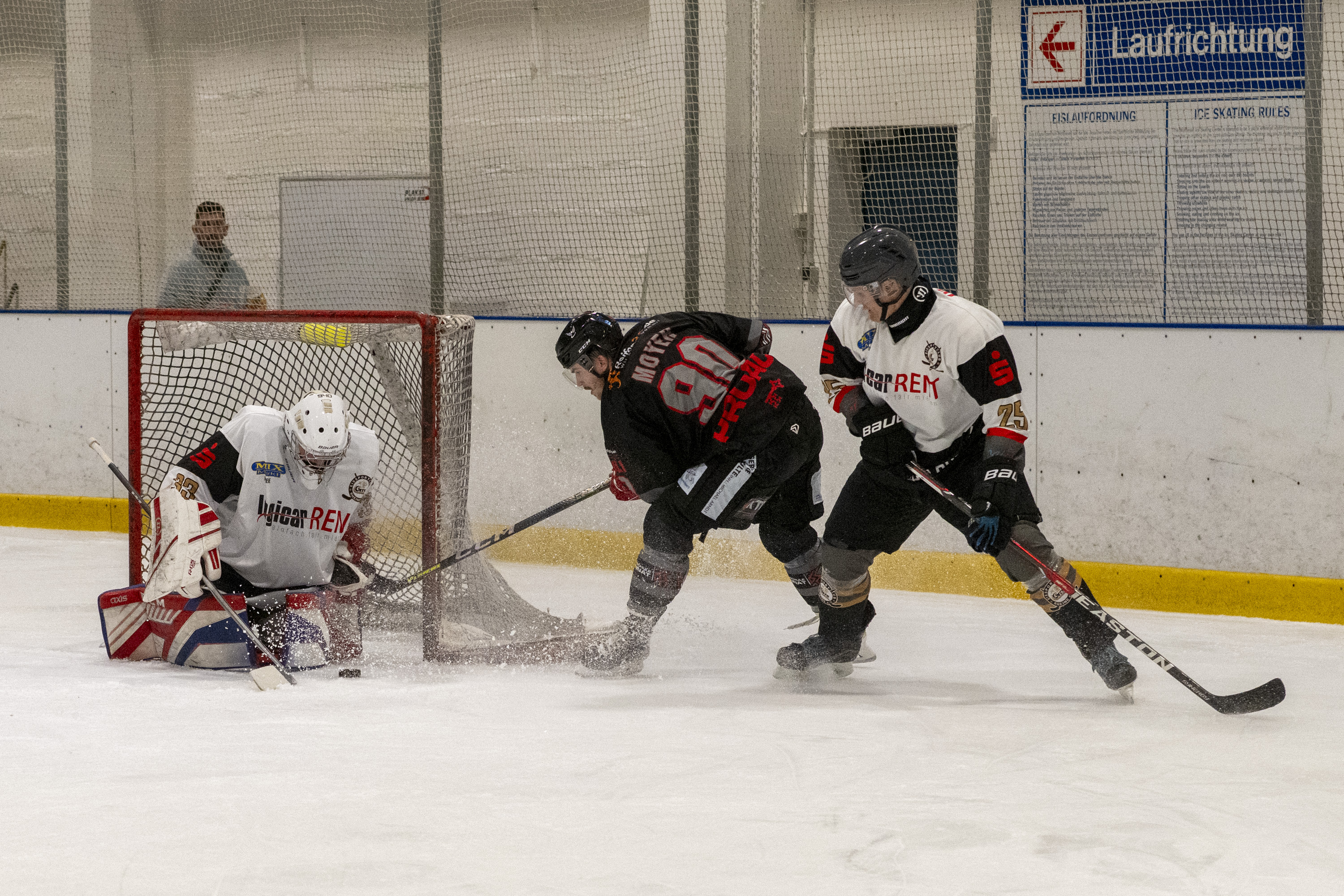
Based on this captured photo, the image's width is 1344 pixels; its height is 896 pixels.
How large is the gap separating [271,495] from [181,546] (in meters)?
0.31

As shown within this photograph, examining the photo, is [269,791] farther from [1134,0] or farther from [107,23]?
[107,23]

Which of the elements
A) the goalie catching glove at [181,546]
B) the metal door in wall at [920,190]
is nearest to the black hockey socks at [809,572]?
the goalie catching glove at [181,546]

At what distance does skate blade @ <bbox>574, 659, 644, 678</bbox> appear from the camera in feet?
11.3

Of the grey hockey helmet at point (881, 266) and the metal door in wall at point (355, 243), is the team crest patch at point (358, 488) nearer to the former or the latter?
the grey hockey helmet at point (881, 266)

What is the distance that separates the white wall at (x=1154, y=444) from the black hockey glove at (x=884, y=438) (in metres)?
1.53

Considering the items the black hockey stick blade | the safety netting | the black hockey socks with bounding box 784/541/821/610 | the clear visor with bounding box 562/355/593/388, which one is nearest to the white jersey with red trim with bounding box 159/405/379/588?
the clear visor with bounding box 562/355/593/388

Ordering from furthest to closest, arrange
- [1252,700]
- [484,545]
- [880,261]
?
1. [484,545]
2. [880,261]
3. [1252,700]

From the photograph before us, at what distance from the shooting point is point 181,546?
318 centimetres

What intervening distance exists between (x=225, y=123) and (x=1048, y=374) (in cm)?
416

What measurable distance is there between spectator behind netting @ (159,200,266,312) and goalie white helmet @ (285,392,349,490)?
2910 millimetres

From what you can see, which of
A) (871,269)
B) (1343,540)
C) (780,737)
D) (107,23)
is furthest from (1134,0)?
(107,23)

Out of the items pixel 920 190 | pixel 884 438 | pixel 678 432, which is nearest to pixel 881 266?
pixel 884 438

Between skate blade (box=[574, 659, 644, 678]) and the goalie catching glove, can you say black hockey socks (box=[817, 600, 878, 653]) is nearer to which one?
skate blade (box=[574, 659, 644, 678])

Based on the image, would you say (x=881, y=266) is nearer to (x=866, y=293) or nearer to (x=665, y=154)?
(x=866, y=293)
